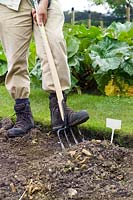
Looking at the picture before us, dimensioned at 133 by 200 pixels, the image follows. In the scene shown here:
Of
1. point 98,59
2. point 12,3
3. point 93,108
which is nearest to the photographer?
point 12,3

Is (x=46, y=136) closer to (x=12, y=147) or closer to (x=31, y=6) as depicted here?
→ (x=12, y=147)

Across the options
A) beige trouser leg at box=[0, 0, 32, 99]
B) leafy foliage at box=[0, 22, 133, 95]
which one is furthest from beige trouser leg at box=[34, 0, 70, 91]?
leafy foliage at box=[0, 22, 133, 95]

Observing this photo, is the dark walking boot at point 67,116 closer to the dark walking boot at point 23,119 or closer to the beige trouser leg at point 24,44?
the beige trouser leg at point 24,44

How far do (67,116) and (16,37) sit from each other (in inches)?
29.8

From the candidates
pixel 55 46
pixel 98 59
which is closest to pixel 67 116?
pixel 55 46

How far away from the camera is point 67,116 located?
4117mm

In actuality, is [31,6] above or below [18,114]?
above

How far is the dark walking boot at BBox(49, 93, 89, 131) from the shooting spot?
4.08 meters

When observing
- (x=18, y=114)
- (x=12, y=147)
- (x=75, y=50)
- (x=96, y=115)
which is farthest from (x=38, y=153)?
(x=75, y=50)

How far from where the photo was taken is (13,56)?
4418 mm

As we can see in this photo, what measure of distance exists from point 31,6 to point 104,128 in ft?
3.64

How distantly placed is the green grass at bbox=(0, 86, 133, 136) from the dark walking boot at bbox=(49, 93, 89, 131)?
0.34 metres

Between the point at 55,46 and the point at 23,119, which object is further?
the point at 23,119

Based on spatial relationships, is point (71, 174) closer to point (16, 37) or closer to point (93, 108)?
point (16, 37)
